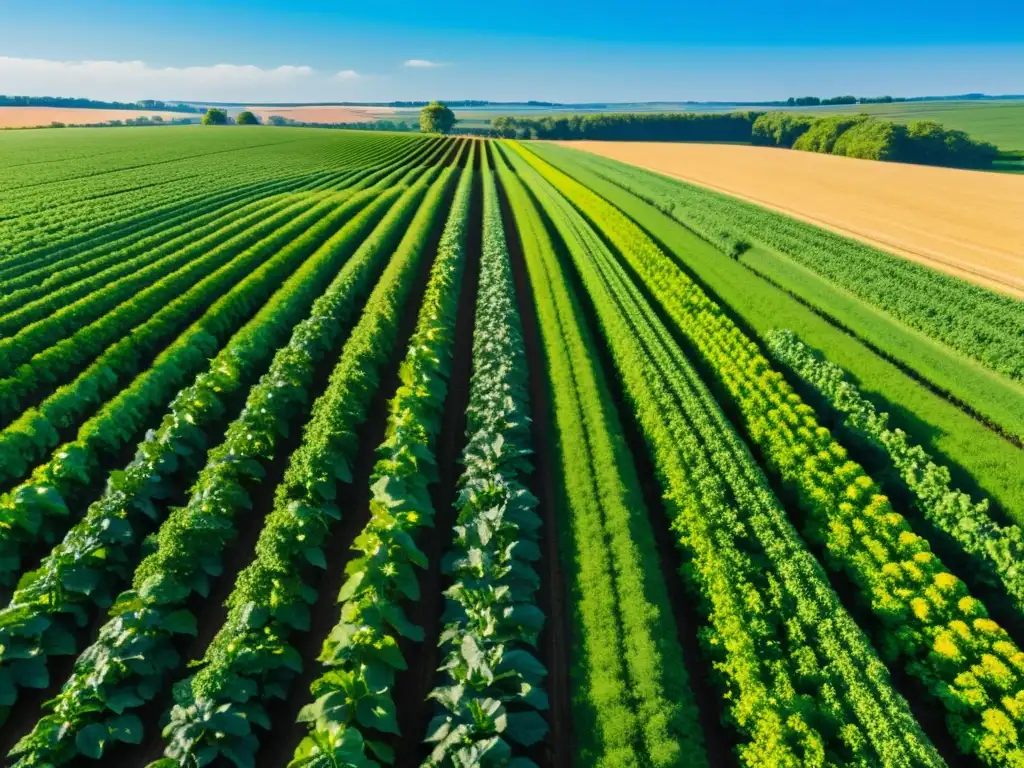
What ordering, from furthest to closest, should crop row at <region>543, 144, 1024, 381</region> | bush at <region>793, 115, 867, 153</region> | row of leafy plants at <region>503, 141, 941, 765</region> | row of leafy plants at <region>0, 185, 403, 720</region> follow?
bush at <region>793, 115, 867, 153</region> < crop row at <region>543, 144, 1024, 381</region> < row of leafy plants at <region>0, 185, 403, 720</region> < row of leafy plants at <region>503, 141, 941, 765</region>

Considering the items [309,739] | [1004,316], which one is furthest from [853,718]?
[1004,316]

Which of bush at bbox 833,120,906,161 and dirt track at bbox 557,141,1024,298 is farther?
bush at bbox 833,120,906,161

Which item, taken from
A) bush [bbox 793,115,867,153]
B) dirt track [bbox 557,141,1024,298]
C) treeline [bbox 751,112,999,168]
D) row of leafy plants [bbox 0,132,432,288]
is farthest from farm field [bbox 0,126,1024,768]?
bush [bbox 793,115,867,153]

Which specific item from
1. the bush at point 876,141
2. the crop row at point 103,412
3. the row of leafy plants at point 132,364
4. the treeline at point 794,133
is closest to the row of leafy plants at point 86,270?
the row of leafy plants at point 132,364

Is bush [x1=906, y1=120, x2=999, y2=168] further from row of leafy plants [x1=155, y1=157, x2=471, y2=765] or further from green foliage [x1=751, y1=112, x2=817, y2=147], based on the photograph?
row of leafy plants [x1=155, y1=157, x2=471, y2=765]

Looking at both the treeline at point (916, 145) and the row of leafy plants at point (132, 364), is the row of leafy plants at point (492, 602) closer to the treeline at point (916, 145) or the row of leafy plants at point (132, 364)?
the row of leafy plants at point (132, 364)

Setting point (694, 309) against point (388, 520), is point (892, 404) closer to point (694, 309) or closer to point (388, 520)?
point (694, 309)
